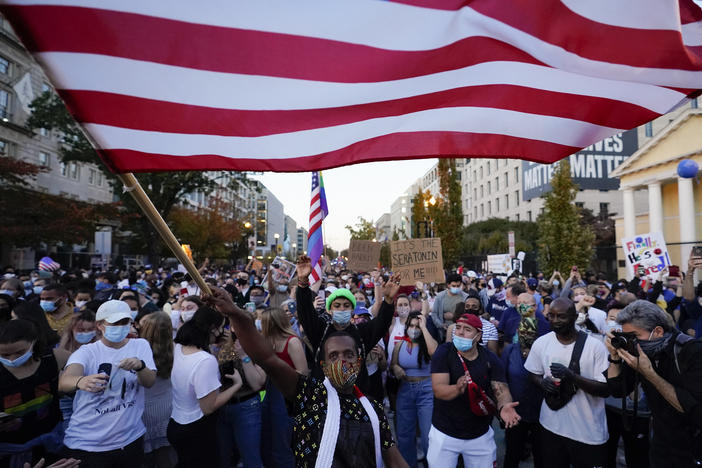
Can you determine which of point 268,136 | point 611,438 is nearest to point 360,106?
point 268,136

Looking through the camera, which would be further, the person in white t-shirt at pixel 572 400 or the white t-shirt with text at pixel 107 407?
the person in white t-shirt at pixel 572 400

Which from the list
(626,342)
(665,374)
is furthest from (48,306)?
(665,374)

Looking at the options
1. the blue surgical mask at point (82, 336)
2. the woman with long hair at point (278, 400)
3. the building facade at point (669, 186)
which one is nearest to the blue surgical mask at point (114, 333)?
the blue surgical mask at point (82, 336)

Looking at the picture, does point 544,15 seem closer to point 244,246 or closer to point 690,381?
point 690,381

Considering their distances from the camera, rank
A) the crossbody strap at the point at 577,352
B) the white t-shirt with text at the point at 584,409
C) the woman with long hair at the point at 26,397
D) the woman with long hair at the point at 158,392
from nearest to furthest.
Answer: the woman with long hair at the point at 26,397 → the white t-shirt with text at the point at 584,409 → the crossbody strap at the point at 577,352 → the woman with long hair at the point at 158,392

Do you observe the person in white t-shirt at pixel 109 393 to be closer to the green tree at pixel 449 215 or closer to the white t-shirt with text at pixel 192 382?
the white t-shirt with text at pixel 192 382

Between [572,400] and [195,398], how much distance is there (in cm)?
341

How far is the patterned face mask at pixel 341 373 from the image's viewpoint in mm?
2611

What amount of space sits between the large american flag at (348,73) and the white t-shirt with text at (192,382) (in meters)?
2.23

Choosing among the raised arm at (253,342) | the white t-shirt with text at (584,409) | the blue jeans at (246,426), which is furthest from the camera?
the blue jeans at (246,426)

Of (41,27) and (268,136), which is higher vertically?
(41,27)

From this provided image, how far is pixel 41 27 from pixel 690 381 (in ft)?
14.0

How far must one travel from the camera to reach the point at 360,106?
7.91 feet

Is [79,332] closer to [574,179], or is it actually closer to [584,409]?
[584,409]
